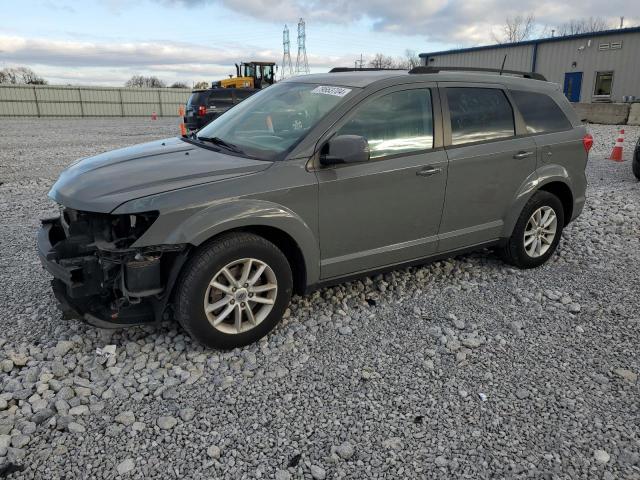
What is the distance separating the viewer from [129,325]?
10.5 feet

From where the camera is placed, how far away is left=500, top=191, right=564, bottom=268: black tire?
4.75 meters

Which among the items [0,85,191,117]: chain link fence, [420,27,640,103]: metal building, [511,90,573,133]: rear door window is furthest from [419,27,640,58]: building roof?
[511,90,573,133]: rear door window

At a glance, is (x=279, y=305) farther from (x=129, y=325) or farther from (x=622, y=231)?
(x=622, y=231)

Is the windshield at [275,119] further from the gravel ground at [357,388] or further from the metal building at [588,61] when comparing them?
the metal building at [588,61]

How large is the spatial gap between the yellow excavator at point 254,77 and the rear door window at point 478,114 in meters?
25.0

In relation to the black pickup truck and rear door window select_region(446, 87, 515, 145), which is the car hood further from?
the black pickup truck

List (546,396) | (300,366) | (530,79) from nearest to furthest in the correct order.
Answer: (546,396) → (300,366) → (530,79)

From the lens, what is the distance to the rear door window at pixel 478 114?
4.25 metres

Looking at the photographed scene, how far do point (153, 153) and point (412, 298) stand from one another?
2.39 m

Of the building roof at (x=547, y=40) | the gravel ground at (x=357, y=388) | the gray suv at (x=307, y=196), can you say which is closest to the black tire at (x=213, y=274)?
the gray suv at (x=307, y=196)

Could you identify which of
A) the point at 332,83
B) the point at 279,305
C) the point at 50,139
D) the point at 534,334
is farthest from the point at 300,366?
the point at 50,139

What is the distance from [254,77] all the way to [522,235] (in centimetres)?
2617

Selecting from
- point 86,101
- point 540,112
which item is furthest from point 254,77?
point 540,112

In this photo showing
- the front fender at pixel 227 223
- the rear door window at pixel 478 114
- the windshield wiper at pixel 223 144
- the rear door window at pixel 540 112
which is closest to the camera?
the front fender at pixel 227 223
